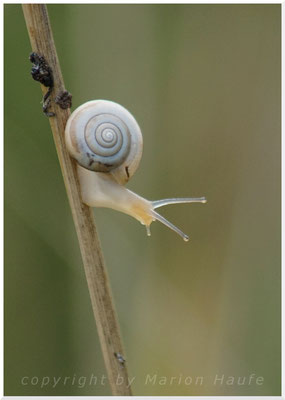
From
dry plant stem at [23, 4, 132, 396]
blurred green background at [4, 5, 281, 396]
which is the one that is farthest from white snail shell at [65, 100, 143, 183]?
blurred green background at [4, 5, 281, 396]

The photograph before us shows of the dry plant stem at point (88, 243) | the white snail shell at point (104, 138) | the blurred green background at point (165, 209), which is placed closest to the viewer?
the dry plant stem at point (88, 243)

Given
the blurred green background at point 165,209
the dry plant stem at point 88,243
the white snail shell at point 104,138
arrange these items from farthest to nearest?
1. the blurred green background at point 165,209
2. the white snail shell at point 104,138
3. the dry plant stem at point 88,243

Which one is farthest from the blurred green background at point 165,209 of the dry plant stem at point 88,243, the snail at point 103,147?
the dry plant stem at point 88,243

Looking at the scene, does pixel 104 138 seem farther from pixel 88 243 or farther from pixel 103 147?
pixel 88 243

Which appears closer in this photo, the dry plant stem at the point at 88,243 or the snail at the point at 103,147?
the dry plant stem at the point at 88,243

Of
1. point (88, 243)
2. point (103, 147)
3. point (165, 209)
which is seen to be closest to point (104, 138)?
point (103, 147)

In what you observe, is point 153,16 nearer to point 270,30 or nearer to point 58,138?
point 270,30

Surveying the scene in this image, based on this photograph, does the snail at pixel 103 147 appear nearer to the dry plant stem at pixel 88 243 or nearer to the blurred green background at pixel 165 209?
the dry plant stem at pixel 88 243
